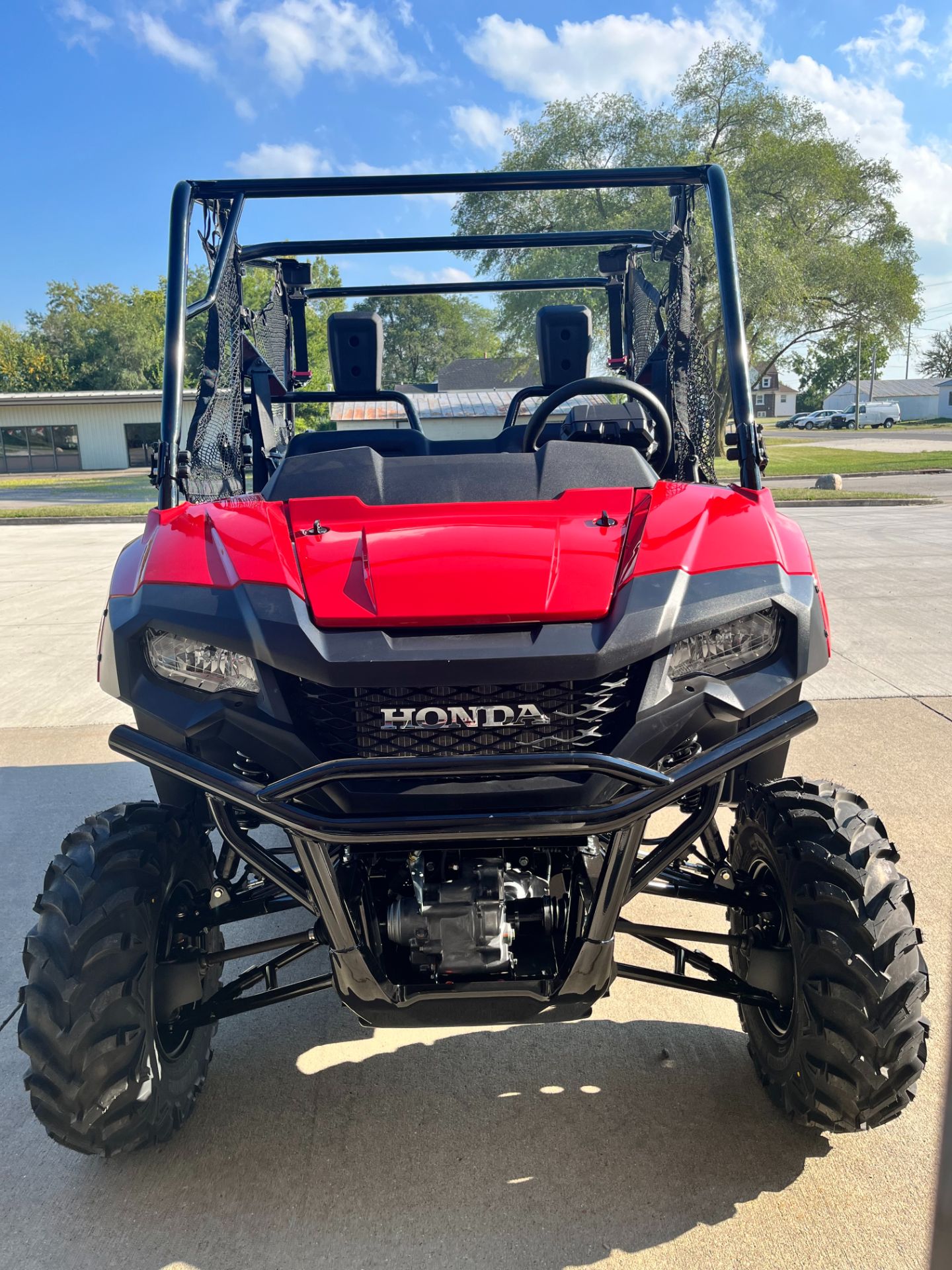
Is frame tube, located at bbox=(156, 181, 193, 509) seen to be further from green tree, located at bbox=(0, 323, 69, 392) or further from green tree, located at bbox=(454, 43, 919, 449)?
green tree, located at bbox=(0, 323, 69, 392)

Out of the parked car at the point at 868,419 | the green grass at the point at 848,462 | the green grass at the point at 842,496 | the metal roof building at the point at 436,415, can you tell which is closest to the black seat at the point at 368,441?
the metal roof building at the point at 436,415

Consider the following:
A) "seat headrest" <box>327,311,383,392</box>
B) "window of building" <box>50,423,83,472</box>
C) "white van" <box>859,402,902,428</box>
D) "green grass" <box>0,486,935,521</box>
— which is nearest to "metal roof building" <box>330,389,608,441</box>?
"seat headrest" <box>327,311,383,392</box>

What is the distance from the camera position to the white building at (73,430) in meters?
40.4

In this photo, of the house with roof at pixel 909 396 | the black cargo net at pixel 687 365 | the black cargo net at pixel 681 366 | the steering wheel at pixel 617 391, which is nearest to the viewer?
the steering wheel at pixel 617 391

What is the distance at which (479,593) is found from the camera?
1772mm

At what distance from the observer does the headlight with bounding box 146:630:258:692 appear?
73.3 inches

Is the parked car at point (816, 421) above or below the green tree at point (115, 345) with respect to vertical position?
below

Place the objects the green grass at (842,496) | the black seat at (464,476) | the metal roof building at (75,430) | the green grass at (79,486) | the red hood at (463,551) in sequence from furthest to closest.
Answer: the metal roof building at (75,430)
the green grass at (79,486)
the green grass at (842,496)
the black seat at (464,476)
the red hood at (463,551)

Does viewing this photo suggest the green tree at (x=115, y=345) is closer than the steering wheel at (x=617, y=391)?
No

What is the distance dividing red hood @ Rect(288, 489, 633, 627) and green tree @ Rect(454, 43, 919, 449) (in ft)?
83.6

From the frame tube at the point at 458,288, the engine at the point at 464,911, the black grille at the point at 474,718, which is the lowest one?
the engine at the point at 464,911

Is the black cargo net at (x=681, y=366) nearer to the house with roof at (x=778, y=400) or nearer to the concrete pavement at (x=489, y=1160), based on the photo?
the concrete pavement at (x=489, y=1160)

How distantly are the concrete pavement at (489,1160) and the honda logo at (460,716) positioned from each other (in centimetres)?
101

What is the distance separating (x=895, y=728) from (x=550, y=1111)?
314 cm
